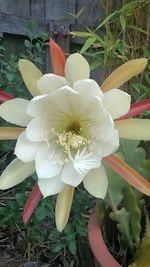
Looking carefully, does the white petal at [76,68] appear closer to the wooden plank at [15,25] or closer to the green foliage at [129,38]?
the green foliage at [129,38]

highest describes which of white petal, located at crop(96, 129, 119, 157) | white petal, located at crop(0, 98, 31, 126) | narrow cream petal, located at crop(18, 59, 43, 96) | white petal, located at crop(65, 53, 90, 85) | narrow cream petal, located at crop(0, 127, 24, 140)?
white petal, located at crop(65, 53, 90, 85)

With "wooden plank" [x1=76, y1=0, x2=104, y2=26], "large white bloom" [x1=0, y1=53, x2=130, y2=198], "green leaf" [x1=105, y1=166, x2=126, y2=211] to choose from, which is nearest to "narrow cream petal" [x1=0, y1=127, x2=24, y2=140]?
"large white bloom" [x1=0, y1=53, x2=130, y2=198]

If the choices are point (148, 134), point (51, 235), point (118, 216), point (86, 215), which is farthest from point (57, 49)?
point (86, 215)

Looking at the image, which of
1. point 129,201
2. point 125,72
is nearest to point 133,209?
point 129,201

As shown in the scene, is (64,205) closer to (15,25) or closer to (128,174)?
(128,174)

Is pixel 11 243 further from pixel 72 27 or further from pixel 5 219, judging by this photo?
pixel 72 27

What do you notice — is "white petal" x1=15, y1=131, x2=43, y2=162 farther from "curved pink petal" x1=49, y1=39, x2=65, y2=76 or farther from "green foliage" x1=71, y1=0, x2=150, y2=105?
"green foliage" x1=71, y1=0, x2=150, y2=105

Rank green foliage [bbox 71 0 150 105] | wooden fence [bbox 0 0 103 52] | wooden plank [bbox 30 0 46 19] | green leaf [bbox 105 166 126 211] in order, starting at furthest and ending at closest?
wooden plank [bbox 30 0 46 19] < wooden fence [bbox 0 0 103 52] < green foliage [bbox 71 0 150 105] < green leaf [bbox 105 166 126 211]

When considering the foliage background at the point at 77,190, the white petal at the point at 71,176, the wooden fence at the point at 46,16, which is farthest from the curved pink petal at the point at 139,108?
the wooden fence at the point at 46,16
